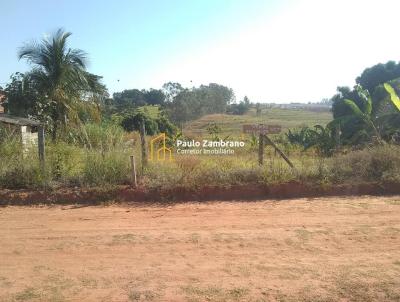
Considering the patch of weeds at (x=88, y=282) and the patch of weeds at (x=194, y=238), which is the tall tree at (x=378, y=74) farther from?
the patch of weeds at (x=88, y=282)

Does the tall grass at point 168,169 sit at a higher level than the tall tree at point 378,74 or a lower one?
lower

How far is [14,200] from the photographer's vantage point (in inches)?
315

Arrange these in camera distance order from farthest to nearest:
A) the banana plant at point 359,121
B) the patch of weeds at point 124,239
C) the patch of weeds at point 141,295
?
the banana plant at point 359,121, the patch of weeds at point 124,239, the patch of weeds at point 141,295

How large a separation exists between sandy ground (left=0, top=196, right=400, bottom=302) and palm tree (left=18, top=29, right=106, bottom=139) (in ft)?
31.5

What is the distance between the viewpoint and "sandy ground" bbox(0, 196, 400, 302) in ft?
13.6

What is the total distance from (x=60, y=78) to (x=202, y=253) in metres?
13.4

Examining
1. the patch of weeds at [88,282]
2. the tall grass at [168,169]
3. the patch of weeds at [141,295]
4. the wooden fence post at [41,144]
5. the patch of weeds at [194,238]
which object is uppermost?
the wooden fence post at [41,144]

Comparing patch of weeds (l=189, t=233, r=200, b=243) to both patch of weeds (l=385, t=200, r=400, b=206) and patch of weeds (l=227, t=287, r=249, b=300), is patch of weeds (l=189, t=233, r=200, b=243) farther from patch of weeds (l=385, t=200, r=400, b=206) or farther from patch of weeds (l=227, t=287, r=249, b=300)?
patch of weeds (l=385, t=200, r=400, b=206)

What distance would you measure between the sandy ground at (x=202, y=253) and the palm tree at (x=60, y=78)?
961 cm

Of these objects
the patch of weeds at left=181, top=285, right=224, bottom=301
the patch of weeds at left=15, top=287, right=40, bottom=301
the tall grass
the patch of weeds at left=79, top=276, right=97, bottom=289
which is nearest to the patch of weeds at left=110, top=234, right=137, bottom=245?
the patch of weeds at left=79, top=276, right=97, bottom=289

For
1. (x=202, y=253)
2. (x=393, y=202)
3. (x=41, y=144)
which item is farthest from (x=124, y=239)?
(x=393, y=202)

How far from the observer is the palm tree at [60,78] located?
16.5m

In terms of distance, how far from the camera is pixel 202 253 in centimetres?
520

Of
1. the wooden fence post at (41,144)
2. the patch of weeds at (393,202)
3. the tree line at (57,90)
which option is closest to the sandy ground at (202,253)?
the patch of weeds at (393,202)
